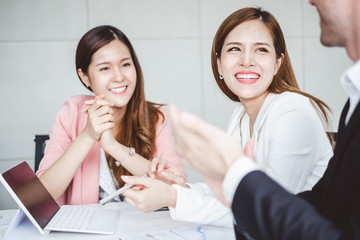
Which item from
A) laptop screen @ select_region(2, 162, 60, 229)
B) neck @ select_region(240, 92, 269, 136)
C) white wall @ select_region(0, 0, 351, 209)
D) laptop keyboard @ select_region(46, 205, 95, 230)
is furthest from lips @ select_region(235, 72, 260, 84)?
white wall @ select_region(0, 0, 351, 209)

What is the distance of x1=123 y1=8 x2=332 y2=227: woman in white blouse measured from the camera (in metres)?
1.24

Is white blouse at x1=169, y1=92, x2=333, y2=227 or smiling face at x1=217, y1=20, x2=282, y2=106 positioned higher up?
smiling face at x1=217, y1=20, x2=282, y2=106

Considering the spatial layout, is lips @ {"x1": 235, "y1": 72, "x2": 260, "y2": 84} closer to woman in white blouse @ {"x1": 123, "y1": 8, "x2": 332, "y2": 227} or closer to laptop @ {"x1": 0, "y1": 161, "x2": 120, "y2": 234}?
woman in white blouse @ {"x1": 123, "y1": 8, "x2": 332, "y2": 227}

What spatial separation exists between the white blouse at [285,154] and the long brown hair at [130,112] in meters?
0.81

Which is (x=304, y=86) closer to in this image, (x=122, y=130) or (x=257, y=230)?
(x=122, y=130)

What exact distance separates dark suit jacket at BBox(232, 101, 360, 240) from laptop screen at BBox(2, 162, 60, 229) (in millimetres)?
879

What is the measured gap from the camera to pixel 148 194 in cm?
121

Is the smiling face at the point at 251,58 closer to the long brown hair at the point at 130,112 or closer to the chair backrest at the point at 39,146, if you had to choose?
the long brown hair at the point at 130,112

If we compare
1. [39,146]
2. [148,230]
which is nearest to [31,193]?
[148,230]

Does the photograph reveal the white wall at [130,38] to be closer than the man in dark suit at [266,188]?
No

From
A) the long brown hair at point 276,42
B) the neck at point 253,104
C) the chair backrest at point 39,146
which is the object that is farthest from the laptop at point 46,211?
the long brown hair at point 276,42

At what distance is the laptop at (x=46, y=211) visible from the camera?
4.06 ft

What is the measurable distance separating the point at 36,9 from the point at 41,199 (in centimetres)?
222

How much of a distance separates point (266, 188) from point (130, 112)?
168cm
